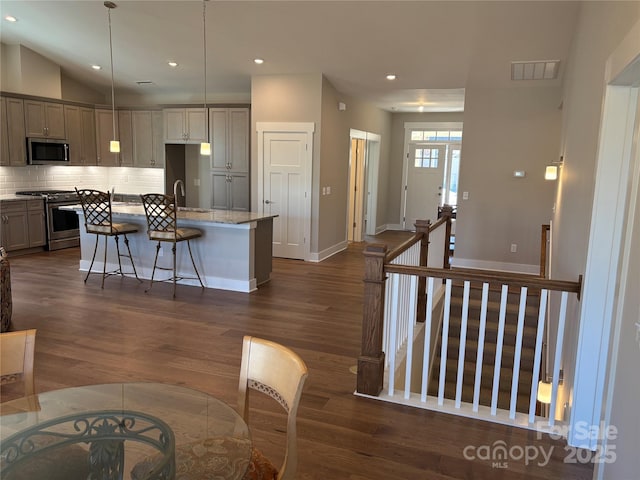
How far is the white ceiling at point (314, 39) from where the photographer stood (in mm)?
5074

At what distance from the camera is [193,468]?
A: 149cm

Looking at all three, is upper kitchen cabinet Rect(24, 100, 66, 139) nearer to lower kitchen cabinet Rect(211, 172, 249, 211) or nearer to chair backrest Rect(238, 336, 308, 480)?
lower kitchen cabinet Rect(211, 172, 249, 211)

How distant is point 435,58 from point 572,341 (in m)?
4.38

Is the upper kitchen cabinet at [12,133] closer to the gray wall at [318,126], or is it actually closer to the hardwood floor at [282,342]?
the hardwood floor at [282,342]

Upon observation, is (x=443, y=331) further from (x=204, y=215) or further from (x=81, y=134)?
(x=81, y=134)

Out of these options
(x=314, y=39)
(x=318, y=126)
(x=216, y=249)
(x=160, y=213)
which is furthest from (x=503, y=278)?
(x=318, y=126)

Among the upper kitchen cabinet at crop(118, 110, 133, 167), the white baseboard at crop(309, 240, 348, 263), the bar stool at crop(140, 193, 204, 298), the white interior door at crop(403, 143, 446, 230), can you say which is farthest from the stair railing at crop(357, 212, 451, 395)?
the white interior door at crop(403, 143, 446, 230)

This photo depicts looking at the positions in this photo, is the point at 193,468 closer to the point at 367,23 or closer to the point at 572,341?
the point at 572,341

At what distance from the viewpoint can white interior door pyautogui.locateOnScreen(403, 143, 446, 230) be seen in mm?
11086

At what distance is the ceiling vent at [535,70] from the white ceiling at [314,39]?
5.2 inches

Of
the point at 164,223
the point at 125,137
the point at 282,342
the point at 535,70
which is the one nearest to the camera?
the point at 282,342

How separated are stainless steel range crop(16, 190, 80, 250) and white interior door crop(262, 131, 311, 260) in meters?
3.41

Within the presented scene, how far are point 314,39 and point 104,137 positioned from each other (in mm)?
5003

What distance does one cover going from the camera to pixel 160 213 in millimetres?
5355
